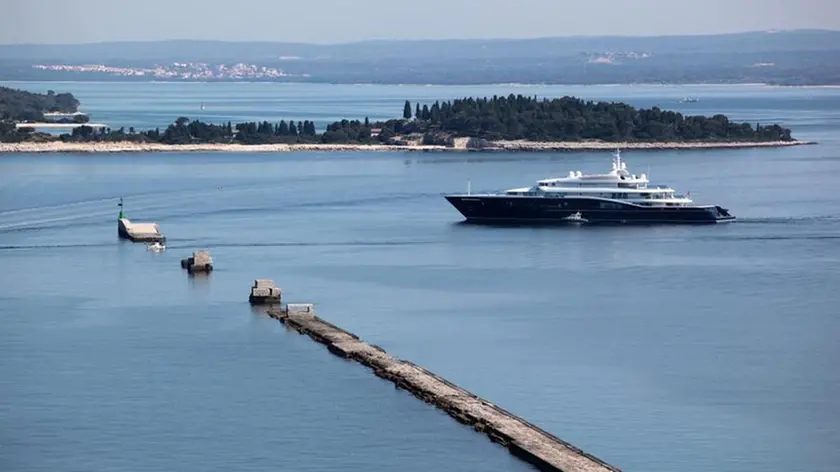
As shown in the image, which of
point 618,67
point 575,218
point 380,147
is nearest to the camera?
point 575,218

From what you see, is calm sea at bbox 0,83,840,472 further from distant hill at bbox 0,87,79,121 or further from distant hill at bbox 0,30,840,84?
distant hill at bbox 0,30,840,84

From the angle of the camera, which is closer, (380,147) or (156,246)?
(156,246)

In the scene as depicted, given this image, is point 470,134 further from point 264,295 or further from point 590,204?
point 264,295

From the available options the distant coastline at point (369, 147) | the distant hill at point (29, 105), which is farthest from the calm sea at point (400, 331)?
the distant hill at point (29, 105)

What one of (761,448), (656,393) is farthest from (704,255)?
(761,448)

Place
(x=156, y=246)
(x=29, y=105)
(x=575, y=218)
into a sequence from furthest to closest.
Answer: (x=29, y=105)
(x=575, y=218)
(x=156, y=246)

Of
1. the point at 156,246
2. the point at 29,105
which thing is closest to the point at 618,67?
the point at 29,105
